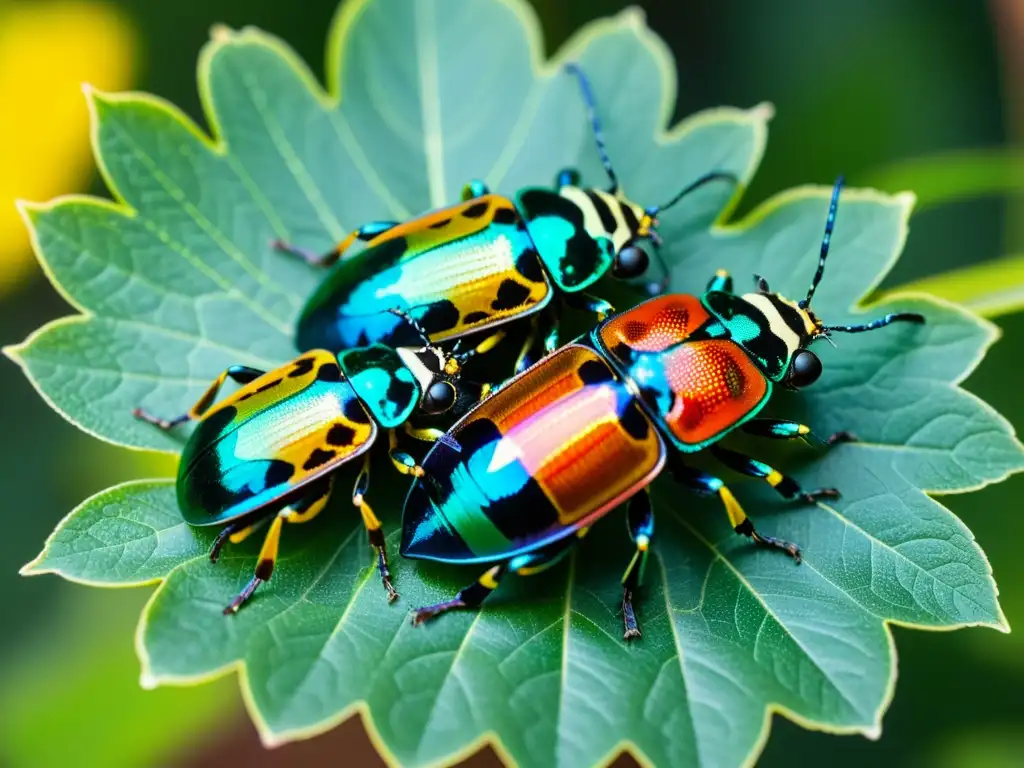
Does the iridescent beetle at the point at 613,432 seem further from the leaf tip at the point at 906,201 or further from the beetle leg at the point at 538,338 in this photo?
the leaf tip at the point at 906,201

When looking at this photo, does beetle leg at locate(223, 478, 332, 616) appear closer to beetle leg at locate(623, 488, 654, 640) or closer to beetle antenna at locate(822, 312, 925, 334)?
beetle leg at locate(623, 488, 654, 640)

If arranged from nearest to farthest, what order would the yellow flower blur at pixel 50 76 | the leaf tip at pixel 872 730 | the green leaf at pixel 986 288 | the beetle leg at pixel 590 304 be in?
the leaf tip at pixel 872 730, the green leaf at pixel 986 288, the beetle leg at pixel 590 304, the yellow flower blur at pixel 50 76

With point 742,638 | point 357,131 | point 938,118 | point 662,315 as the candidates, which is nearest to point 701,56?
point 938,118

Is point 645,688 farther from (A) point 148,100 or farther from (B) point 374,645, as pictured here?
(A) point 148,100

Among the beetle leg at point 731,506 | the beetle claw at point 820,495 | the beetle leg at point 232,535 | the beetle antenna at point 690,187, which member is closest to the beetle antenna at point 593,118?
the beetle antenna at point 690,187

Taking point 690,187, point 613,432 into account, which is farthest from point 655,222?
point 613,432

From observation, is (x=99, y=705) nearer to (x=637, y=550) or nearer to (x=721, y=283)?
(x=637, y=550)
